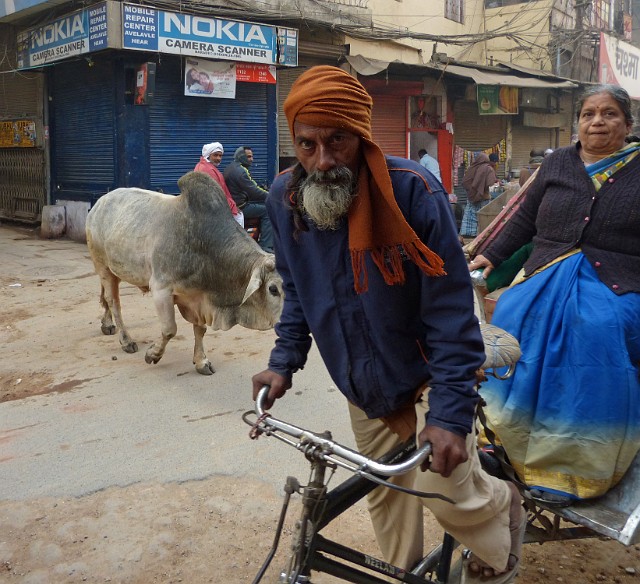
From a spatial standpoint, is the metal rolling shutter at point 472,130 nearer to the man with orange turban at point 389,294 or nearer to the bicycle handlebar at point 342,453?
the man with orange turban at point 389,294

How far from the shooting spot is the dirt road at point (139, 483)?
10.0 feet

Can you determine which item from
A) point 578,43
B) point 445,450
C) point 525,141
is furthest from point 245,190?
point 578,43

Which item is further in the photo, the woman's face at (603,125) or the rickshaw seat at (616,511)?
the woman's face at (603,125)

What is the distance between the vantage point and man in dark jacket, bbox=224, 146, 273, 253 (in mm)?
9672

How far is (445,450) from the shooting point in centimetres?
183

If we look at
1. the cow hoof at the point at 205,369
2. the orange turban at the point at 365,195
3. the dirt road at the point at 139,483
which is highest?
the orange turban at the point at 365,195

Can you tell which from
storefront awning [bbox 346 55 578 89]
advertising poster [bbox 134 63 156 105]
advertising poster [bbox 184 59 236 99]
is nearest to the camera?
advertising poster [bbox 134 63 156 105]

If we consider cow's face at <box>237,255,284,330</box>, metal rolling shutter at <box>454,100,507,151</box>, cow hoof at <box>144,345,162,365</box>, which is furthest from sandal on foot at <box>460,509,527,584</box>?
metal rolling shutter at <box>454,100,507,151</box>

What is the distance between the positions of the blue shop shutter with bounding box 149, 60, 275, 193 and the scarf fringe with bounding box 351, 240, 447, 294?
33.6 ft

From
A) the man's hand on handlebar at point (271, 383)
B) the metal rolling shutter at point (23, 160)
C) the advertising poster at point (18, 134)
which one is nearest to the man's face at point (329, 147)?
the man's hand on handlebar at point (271, 383)

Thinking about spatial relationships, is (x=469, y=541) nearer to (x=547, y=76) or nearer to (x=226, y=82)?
(x=226, y=82)

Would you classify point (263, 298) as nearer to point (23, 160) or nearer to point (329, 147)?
point (329, 147)

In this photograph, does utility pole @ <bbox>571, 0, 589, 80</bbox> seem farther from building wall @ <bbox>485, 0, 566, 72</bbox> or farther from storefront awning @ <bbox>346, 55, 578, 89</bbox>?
storefront awning @ <bbox>346, 55, 578, 89</bbox>

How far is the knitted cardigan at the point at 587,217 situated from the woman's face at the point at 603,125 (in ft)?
0.34
